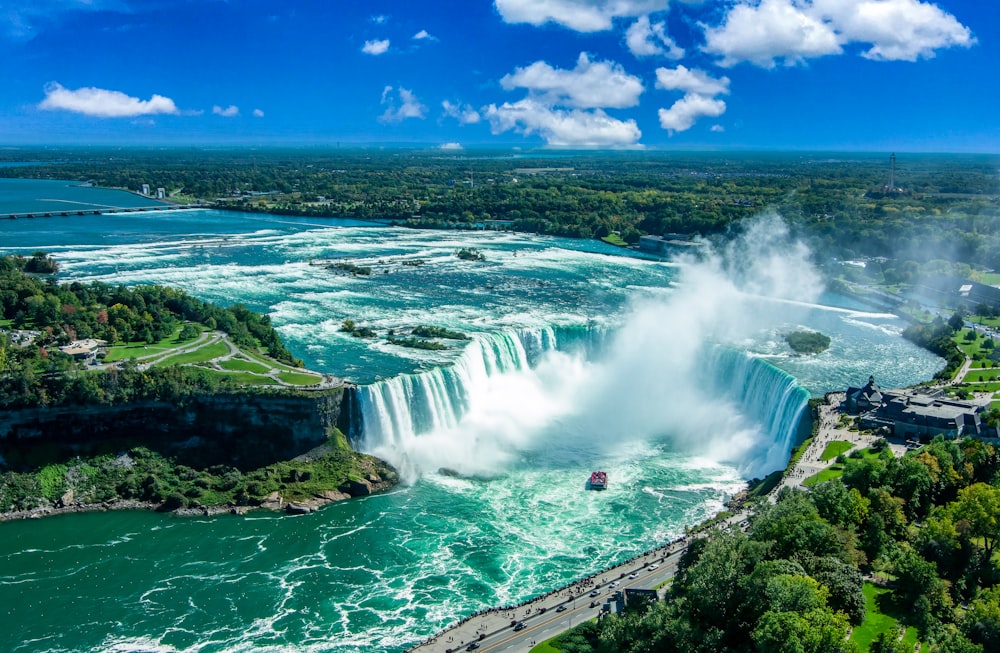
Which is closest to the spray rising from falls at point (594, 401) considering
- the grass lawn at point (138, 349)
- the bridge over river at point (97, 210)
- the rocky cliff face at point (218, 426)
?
the rocky cliff face at point (218, 426)

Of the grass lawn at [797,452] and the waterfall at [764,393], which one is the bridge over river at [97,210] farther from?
the grass lawn at [797,452]

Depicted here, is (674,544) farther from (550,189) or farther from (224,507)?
(550,189)

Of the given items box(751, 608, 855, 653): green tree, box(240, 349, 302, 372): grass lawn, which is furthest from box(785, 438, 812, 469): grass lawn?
box(240, 349, 302, 372): grass lawn

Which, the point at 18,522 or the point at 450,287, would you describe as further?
the point at 450,287

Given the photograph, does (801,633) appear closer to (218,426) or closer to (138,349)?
(218,426)

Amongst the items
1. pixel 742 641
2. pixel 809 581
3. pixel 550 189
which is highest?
pixel 550 189

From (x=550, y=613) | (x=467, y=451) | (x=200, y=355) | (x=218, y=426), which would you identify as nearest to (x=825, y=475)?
(x=550, y=613)

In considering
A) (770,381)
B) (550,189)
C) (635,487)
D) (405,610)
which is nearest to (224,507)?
(405,610)
